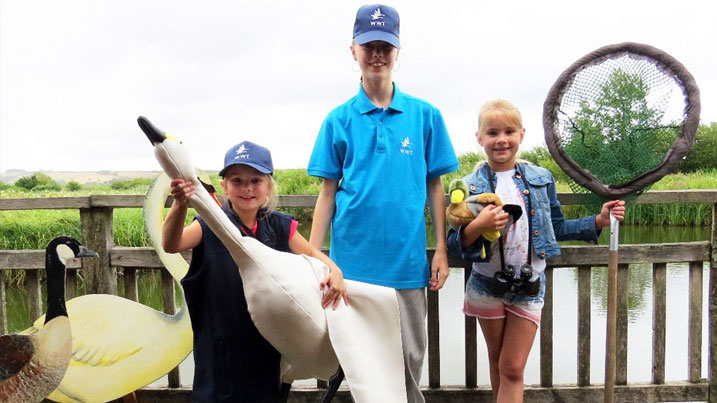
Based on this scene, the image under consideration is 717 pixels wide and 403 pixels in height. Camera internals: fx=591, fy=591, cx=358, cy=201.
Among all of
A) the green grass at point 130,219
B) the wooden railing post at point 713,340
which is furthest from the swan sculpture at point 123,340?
the green grass at point 130,219

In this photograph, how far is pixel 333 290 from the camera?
6.63 feet

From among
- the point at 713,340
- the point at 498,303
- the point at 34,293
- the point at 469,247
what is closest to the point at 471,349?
the point at 498,303

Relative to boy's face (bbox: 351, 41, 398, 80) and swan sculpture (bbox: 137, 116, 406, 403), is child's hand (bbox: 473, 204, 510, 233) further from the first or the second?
boy's face (bbox: 351, 41, 398, 80)

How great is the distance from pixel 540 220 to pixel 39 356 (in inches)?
88.5

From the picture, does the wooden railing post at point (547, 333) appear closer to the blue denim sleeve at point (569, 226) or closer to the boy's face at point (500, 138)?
the blue denim sleeve at point (569, 226)

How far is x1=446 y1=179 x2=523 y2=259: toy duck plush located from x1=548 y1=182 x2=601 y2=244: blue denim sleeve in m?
0.34

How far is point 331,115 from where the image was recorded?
95.0 inches

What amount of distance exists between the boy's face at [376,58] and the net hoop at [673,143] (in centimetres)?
76

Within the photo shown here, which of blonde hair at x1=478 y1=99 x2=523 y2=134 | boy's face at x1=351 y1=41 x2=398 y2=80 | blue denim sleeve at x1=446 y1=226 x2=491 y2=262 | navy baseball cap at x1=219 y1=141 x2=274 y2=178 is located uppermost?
boy's face at x1=351 y1=41 x2=398 y2=80

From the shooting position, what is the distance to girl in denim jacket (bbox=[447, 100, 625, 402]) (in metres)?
2.41

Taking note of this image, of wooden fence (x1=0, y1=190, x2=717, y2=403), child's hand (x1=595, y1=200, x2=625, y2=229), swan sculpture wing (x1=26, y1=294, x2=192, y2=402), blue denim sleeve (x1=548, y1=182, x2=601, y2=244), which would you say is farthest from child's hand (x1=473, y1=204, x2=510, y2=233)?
swan sculpture wing (x1=26, y1=294, x2=192, y2=402)

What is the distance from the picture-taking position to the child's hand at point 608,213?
254cm

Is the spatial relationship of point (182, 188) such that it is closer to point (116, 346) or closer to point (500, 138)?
point (500, 138)

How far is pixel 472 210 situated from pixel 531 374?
3.44 m
